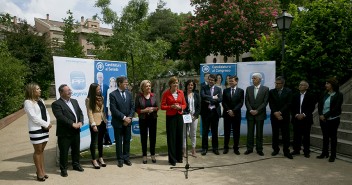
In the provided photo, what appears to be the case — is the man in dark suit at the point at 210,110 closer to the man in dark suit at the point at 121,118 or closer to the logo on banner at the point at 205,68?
the logo on banner at the point at 205,68

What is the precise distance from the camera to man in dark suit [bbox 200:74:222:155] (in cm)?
750

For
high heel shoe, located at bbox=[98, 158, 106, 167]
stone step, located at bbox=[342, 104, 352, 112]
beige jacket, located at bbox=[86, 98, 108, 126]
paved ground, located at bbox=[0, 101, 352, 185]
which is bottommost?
paved ground, located at bbox=[0, 101, 352, 185]

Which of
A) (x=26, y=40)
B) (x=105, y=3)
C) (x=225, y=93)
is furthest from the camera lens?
(x=26, y=40)

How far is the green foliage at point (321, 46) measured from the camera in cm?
866

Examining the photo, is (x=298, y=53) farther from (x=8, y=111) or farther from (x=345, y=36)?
(x=8, y=111)

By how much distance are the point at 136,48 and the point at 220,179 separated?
36.5 feet

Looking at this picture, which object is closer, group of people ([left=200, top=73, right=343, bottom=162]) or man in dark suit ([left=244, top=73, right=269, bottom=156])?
group of people ([left=200, top=73, right=343, bottom=162])

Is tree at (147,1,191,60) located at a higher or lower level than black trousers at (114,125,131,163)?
higher

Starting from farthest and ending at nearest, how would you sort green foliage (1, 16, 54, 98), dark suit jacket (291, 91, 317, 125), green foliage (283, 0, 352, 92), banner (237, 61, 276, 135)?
green foliage (1, 16, 54, 98) < banner (237, 61, 276, 135) < green foliage (283, 0, 352, 92) < dark suit jacket (291, 91, 317, 125)

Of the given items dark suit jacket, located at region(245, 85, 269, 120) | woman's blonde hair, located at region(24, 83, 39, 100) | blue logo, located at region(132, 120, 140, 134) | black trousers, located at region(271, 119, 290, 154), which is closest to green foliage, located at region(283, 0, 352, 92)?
dark suit jacket, located at region(245, 85, 269, 120)

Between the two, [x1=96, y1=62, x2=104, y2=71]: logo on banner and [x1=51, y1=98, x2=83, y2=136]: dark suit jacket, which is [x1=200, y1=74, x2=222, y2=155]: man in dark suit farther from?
[x1=51, y1=98, x2=83, y2=136]: dark suit jacket

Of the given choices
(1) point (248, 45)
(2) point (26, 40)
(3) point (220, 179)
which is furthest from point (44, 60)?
(3) point (220, 179)

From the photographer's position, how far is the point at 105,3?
15.2 meters

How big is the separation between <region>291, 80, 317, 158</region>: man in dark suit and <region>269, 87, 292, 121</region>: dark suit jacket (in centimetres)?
21
